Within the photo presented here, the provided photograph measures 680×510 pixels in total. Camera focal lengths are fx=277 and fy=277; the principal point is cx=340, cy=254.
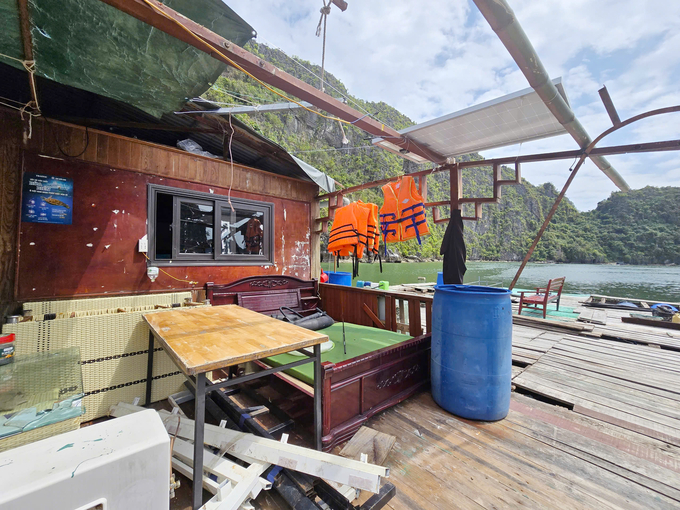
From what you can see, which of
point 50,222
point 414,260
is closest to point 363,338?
point 50,222

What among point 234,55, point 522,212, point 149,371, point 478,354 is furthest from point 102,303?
point 522,212

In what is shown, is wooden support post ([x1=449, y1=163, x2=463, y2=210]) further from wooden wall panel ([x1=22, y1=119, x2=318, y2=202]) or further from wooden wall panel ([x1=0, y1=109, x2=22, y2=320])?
wooden wall panel ([x1=0, y1=109, x2=22, y2=320])

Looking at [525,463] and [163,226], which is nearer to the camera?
[525,463]

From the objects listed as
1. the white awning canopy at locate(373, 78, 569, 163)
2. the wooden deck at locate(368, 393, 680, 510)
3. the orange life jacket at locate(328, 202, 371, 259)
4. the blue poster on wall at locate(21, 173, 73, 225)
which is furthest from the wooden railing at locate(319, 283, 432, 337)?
the blue poster on wall at locate(21, 173, 73, 225)

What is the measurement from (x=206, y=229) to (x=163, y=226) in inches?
22.1

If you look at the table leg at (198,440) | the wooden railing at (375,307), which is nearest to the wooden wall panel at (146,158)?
the wooden railing at (375,307)

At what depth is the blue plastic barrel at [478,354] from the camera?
2.47m

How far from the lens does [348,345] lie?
316cm

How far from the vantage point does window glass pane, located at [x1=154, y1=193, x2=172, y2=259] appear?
3.81 m

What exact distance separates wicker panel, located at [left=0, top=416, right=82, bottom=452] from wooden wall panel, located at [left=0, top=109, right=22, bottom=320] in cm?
226

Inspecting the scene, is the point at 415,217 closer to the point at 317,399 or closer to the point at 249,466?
the point at 317,399

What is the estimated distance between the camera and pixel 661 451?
2.19 m

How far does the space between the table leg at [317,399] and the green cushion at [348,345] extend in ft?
1.03

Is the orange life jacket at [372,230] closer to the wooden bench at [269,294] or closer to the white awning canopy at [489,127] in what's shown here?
the white awning canopy at [489,127]
